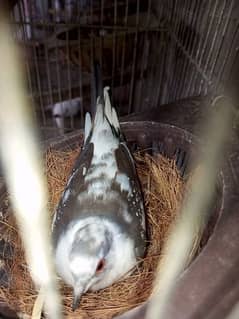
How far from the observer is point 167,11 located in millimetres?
1191

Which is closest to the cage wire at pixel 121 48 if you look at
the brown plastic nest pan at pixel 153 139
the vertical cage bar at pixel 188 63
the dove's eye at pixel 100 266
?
the vertical cage bar at pixel 188 63

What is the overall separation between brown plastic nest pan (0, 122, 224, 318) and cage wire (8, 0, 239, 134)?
0.16 meters

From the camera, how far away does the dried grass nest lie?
70cm

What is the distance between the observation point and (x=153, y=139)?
2.91ft

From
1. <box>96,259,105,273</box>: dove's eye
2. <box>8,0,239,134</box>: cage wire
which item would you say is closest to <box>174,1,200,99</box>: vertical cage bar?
<box>8,0,239,134</box>: cage wire

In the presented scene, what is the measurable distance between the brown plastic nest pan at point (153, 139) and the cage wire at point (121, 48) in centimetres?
16

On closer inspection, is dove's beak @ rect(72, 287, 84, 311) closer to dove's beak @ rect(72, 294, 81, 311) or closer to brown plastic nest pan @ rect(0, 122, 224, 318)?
dove's beak @ rect(72, 294, 81, 311)

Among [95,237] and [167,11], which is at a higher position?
[167,11]

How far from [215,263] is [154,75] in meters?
0.93

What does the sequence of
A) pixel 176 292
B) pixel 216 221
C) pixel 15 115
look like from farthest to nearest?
pixel 15 115 < pixel 216 221 < pixel 176 292

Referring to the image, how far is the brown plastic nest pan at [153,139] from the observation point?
2.67 ft

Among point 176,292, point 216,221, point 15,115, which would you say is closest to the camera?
point 176,292

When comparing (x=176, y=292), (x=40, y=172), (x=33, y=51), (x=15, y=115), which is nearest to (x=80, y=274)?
(x=176, y=292)

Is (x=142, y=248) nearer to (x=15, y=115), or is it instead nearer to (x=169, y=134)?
(x=169, y=134)
